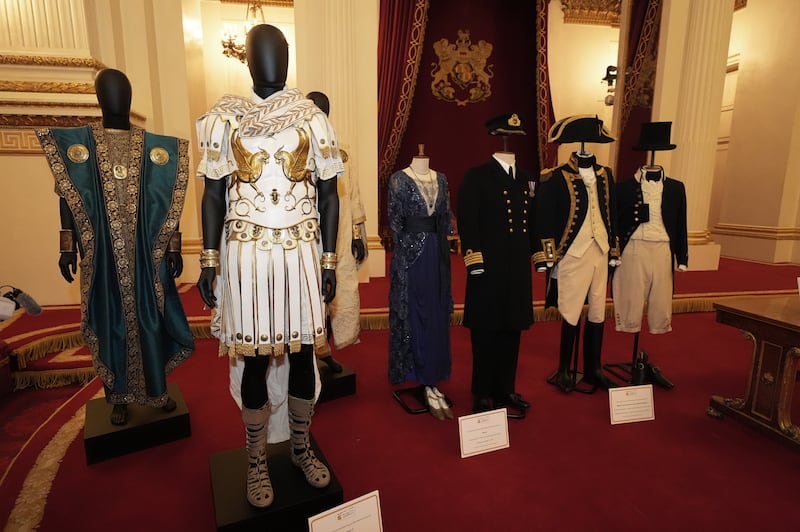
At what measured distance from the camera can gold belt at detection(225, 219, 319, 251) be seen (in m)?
1.68

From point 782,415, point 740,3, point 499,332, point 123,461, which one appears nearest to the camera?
point 123,461

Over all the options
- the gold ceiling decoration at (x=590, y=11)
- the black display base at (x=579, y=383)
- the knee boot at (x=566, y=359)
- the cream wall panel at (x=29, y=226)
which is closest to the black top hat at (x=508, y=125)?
the knee boot at (x=566, y=359)

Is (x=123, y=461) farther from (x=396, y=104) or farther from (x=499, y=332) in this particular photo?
(x=396, y=104)

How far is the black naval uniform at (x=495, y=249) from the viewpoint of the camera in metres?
2.71

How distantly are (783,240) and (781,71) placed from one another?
3044mm

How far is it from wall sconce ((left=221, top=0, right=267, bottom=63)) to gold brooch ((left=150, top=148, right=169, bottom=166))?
267 inches

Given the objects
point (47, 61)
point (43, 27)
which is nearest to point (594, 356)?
point (47, 61)

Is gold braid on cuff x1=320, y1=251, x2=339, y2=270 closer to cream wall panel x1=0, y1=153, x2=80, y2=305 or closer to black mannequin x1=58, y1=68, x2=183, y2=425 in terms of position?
black mannequin x1=58, y1=68, x2=183, y2=425

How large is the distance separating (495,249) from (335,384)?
4.87ft

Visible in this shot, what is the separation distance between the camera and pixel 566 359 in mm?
3359

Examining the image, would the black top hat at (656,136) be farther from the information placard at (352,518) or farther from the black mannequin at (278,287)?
the information placard at (352,518)

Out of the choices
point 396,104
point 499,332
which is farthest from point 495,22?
point 499,332

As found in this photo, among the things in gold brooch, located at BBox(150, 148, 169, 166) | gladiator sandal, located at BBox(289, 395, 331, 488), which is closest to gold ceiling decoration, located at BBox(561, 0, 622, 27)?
gold brooch, located at BBox(150, 148, 169, 166)

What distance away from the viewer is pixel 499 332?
2.88 m
